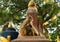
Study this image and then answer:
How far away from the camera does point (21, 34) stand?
3365mm

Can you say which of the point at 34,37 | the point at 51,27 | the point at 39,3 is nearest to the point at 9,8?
the point at 39,3

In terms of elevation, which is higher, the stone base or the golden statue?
the golden statue

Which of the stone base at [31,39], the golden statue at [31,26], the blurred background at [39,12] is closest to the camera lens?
Result: the stone base at [31,39]

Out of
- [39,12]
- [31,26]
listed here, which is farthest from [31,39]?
[39,12]

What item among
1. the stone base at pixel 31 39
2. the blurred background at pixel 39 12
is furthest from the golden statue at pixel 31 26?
the blurred background at pixel 39 12

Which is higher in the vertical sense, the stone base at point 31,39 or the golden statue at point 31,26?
the golden statue at point 31,26

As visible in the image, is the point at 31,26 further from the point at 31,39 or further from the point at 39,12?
the point at 39,12

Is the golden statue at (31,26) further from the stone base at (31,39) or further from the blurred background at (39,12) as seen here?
the blurred background at (39,12)

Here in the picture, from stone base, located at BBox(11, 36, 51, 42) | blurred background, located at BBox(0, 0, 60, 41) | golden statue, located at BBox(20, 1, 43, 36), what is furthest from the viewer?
blurred background, located at BBox(0, 0, 60, 41)

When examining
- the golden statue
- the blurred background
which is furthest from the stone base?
the blurred background

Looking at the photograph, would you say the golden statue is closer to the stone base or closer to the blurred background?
the stone base

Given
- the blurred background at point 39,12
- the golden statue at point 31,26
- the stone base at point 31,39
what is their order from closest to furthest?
the stone base at point 31,39 → the golden statue at point 31,26 → the blurred background at point 39,12

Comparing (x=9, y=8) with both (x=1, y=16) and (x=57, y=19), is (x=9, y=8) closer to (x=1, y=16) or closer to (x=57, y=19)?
(x=1, y=16)

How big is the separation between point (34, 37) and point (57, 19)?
7.13 feet
